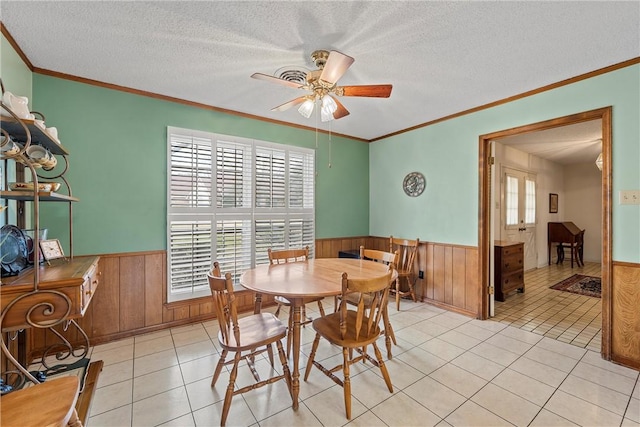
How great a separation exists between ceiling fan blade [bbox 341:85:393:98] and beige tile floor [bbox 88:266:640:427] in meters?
2.13

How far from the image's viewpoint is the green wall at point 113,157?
8.22 ft

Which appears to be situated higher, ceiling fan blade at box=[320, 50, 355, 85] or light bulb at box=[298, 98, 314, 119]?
ceiling fan blade at box=[320, 50, 355, 85]

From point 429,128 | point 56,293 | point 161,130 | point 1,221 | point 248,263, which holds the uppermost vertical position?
point 429,128

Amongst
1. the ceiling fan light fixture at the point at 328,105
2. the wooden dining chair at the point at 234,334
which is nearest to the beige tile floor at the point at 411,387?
the wooden dining chair at the point at 234,334

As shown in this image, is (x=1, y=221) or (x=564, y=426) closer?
(x=564, y=426)

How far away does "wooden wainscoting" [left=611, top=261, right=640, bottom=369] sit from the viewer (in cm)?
225

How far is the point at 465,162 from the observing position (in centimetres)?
342

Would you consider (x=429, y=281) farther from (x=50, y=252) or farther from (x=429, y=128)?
(x=50, y=252)

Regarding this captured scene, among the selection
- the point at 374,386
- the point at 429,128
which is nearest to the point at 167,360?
the point at 374,386

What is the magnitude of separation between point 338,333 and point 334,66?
1750 mm

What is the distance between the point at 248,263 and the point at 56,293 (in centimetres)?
214

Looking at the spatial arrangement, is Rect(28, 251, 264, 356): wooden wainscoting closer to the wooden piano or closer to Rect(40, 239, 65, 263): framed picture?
Rect(40, 239, 65, 263): framed picture

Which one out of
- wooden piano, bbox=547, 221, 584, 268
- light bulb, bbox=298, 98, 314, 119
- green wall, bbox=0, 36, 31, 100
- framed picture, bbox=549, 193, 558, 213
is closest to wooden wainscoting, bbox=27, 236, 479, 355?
green wall, bbox=0, 36, 31, 100

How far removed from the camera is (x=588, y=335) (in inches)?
111
